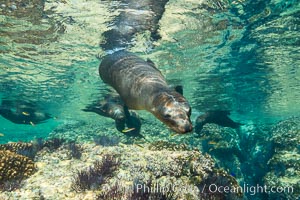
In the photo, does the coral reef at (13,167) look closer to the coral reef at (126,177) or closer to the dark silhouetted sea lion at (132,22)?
the coral reef at (126,177)

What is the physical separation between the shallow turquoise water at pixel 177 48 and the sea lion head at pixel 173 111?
5675 mm

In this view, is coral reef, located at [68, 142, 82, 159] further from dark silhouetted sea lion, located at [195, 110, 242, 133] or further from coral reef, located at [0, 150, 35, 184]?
dark silhouetted sea lion, located at [195, 110, 242, 133]

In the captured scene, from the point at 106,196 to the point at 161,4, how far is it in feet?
23.3

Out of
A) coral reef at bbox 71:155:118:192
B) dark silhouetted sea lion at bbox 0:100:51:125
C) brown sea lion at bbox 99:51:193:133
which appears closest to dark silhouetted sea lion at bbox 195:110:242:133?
brown sea lion at bbox 99:51:193:133

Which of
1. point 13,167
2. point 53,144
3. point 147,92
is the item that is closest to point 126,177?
point 147,92

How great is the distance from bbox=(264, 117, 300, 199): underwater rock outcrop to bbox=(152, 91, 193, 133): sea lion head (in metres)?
9.51

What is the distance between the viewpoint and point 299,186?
12.0m

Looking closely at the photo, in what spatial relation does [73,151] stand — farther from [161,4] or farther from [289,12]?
[289,12]

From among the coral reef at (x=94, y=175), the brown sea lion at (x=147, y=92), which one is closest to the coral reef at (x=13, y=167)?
the coral reef at (x=94, y=175)

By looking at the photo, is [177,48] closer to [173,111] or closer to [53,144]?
[53,144]

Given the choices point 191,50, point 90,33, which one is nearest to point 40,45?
point 90,33

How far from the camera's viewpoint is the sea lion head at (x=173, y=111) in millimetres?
4742

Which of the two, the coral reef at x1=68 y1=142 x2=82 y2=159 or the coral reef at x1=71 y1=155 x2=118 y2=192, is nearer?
the coral reef at x1=71 y1=155 x2=118 y2=192

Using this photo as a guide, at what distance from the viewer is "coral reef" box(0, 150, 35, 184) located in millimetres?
7523
